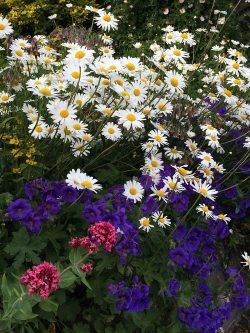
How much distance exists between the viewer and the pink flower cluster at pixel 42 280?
1469mm

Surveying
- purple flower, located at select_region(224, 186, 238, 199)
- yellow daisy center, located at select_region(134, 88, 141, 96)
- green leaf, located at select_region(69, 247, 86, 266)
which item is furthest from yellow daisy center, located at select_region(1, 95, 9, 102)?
purple flower, located at select_region(224, 186, 238, 199)

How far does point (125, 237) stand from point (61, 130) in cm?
60

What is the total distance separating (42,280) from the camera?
1480mm

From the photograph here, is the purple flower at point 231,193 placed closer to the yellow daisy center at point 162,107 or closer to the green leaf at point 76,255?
the yellow daisy center at point 162,107

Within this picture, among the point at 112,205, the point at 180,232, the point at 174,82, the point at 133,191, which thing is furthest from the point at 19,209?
the point at 174,82

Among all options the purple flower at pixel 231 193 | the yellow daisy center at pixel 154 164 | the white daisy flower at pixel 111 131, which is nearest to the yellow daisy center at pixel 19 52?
the white daisy flower at pixel 111 131

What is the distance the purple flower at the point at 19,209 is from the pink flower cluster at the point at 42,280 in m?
0.48

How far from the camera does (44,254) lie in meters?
2.20

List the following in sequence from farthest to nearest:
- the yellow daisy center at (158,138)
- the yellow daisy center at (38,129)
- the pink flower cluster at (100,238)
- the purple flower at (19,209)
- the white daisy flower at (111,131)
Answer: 1. the yellow daisy center at (158,138)
2. the white daisy flower at (111,131)
3. the yellow daisy center at (38,129)
4. the purple flower at (19,209)
5. the pink flower cluster at (100,238)

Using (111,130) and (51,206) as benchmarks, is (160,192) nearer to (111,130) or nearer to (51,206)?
(111,130)

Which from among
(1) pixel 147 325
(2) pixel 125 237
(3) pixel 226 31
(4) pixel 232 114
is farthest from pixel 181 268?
(3) pixel 226 31

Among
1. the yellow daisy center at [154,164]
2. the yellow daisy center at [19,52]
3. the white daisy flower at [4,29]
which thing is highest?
the white daisy flower at [4,29]

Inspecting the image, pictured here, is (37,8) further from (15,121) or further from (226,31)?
(15,121)

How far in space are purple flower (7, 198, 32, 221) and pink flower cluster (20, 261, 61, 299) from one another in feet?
1.57
